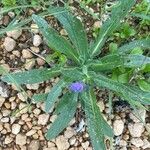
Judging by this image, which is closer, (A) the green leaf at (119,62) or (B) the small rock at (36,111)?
(A) the green leaf at (119,62)

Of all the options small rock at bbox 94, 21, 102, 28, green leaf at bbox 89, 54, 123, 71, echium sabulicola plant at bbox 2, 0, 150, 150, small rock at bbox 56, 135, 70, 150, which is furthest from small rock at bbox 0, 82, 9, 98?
small rock at bbox 94, 21, 102, 28

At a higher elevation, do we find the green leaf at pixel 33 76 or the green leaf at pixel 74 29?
the green leaf at pixel 74 29

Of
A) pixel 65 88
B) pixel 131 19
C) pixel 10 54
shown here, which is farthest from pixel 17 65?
pixel 131 19

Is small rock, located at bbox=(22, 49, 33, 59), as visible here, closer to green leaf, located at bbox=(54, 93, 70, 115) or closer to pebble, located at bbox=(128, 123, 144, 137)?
green leaf, located at bbox=(54, 93, 70, 115)

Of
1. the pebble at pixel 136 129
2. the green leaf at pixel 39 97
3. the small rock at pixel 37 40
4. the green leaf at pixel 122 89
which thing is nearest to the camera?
the green leaf at pixel 122 89

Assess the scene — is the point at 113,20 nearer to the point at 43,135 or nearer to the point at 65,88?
the point at 65,88

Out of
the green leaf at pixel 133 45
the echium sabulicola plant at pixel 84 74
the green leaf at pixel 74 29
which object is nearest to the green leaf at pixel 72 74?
the echium sabulicola plant at pixel 84 74

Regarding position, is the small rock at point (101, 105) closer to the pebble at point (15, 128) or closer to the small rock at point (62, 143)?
the small rock at point (62, 143)

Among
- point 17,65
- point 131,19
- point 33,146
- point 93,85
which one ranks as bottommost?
point 33,146
